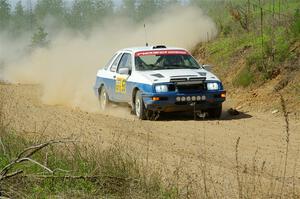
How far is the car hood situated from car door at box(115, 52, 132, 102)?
0.46 meters

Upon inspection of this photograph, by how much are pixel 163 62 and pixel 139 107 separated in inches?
51.1

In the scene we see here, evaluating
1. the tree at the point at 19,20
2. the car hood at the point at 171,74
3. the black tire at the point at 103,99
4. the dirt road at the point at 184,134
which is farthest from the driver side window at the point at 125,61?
the tree at the point at 19,20

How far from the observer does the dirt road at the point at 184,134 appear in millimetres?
9023

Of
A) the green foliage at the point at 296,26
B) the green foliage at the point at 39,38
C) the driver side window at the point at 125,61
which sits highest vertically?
the green foliage at the point at 296,26

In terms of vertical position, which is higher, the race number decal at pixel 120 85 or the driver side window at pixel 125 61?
the driver side window at pixel 125 61

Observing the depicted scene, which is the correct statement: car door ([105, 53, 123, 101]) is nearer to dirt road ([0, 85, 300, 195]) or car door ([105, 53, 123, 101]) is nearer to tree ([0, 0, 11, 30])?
dirt road ([0, 85, 300, 195])

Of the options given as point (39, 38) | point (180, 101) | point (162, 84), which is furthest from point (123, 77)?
point (39, 38)

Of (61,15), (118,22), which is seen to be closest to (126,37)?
(118,22)

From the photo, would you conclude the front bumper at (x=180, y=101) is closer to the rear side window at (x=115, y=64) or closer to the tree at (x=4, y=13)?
the rear side window at (x=115, y=64)

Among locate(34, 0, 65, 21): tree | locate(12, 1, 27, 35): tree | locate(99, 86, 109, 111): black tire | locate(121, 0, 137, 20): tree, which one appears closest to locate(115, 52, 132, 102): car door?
locate(99, 86, 109, 111): black tire

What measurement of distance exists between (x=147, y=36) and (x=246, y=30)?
748cm

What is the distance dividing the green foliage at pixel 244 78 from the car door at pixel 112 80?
3.66 meters

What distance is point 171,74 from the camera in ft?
45.3

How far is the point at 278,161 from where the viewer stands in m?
8.93
